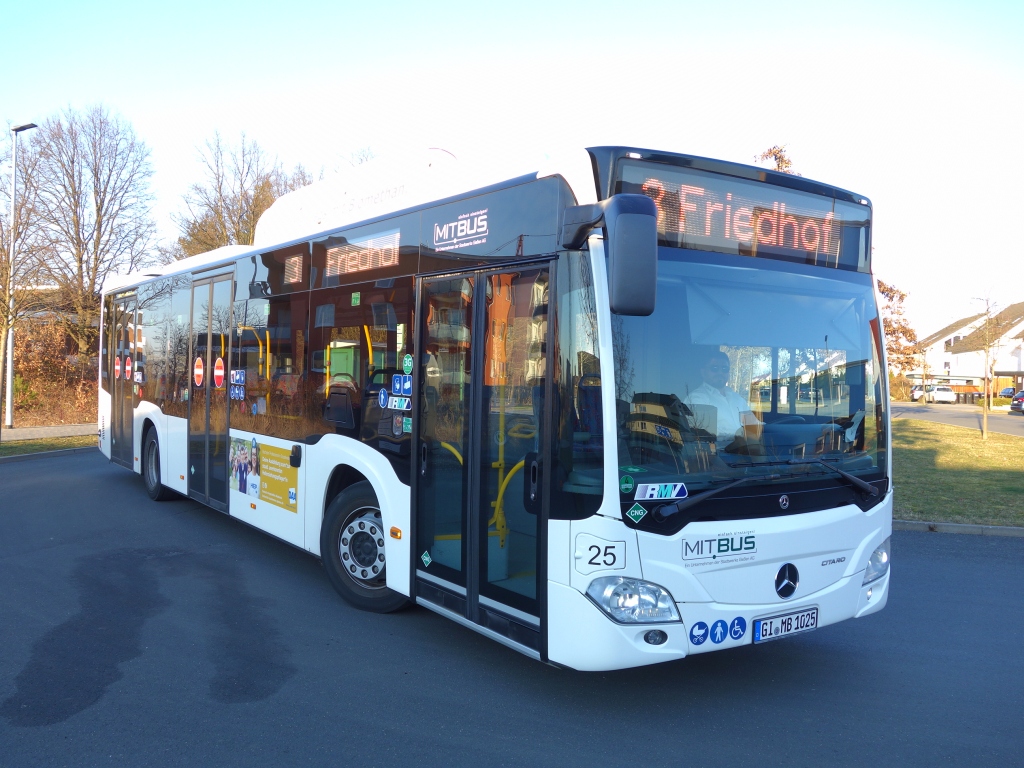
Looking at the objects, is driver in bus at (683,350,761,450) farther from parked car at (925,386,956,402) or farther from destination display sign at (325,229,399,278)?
parked car at (925,386,956,402)

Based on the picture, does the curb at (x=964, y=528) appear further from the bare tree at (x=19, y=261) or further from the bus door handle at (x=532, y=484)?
the bare tree at (x=19, y=261)

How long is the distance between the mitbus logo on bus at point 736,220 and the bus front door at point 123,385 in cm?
958

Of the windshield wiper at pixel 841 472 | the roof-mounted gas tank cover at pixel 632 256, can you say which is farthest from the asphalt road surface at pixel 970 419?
the roof-mounted gas tank cover at pixel 632 256

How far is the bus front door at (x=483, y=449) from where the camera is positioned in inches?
181

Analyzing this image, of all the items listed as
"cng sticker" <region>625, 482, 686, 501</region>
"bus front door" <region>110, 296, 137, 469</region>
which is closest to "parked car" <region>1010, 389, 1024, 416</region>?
"bus front door" <region>110, 296, 137, 469</region>

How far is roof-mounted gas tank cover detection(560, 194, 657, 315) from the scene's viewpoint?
12.6 ft

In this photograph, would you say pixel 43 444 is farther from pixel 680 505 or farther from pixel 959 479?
pixel 959 479

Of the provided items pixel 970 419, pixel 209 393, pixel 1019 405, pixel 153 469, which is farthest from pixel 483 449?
pixel 1019 405

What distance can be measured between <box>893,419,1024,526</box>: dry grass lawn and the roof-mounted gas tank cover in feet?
26.9

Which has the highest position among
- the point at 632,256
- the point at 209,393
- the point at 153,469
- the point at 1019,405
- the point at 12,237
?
the point at 12,237

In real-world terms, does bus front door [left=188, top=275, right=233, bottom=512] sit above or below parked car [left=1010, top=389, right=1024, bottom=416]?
above

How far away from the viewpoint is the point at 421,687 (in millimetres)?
4941

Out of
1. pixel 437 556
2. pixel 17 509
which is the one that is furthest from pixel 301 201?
pixel 17 509

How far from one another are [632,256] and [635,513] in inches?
49.9
